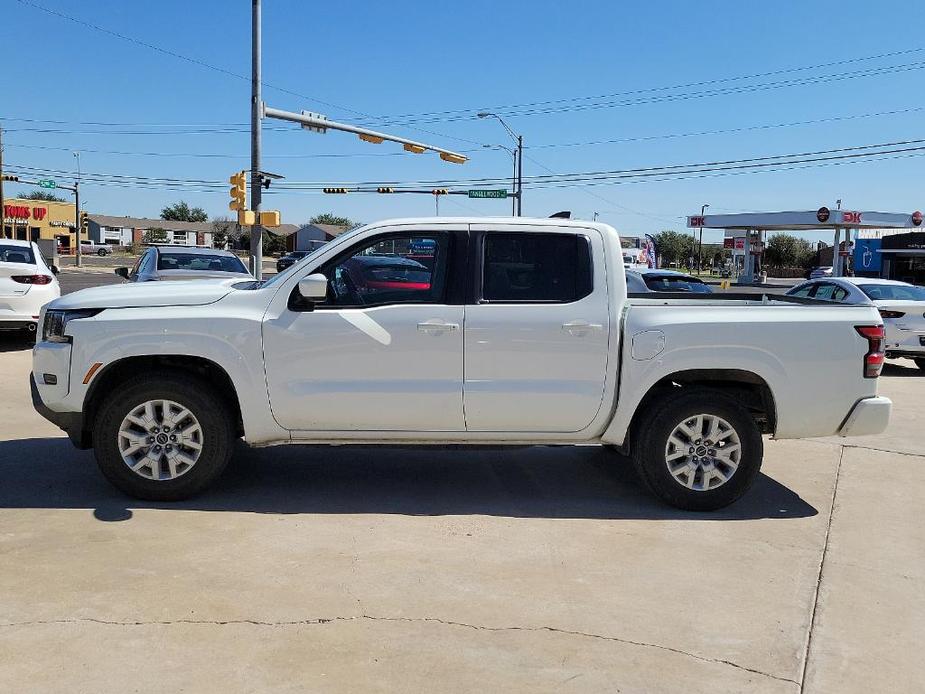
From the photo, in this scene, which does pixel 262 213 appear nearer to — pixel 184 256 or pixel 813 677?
pixel 184 256

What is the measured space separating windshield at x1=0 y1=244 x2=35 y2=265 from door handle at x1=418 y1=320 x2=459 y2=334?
10033mm

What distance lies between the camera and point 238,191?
25156mm

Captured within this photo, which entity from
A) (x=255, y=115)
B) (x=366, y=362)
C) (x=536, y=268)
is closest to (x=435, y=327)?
(x=366, y=362)

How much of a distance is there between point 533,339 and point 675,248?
401 ft

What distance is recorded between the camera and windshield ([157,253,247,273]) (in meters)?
13.9

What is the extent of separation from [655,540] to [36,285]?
10668 millimetres

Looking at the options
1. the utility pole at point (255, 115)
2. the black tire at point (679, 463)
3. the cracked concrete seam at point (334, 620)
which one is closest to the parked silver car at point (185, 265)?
the utility pole at point (255, 115)

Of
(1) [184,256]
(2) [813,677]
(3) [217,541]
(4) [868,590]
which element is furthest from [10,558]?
(1) [184,256]

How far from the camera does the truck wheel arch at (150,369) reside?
5.74 metres

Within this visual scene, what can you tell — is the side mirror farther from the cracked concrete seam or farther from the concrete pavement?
the cracked concrete seam

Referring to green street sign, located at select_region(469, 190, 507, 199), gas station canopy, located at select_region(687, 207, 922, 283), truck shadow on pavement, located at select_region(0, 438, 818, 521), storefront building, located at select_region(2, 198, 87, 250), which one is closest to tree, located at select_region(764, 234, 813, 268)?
gas station canopy, located at select_region(687, 207, 922, 283)

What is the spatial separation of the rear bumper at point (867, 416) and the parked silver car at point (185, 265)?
948cm

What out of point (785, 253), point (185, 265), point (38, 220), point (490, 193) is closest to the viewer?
point (185, 265)

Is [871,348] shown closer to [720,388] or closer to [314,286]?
[720,388]
